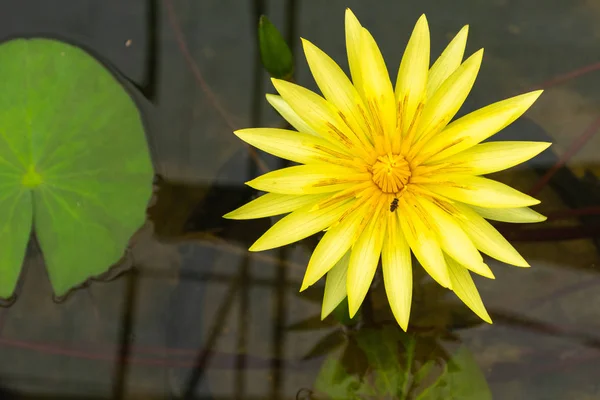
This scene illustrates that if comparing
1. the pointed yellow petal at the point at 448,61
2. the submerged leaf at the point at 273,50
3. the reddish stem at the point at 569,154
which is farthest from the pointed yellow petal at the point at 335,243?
the reddish stem at the point at 569,154

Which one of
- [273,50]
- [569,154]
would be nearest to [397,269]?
[273,50]

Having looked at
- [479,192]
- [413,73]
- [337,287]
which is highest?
[413,73]

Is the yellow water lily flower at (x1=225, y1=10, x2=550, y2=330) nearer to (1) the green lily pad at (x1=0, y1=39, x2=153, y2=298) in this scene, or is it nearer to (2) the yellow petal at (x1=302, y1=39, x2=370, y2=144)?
(2) the yellow petal at (x1=302, y1=39, x2=370, y2=144)

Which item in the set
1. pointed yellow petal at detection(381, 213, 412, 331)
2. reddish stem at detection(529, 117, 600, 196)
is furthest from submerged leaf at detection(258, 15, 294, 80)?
reddish stem at detection(529, 117, 600, 196)

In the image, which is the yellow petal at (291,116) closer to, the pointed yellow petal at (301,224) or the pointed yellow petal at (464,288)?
the pointed yellow petal at (301,224)

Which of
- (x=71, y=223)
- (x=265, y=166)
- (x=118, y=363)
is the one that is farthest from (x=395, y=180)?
(x=118, y=363)

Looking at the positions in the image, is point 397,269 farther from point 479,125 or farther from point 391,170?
point 479,125
